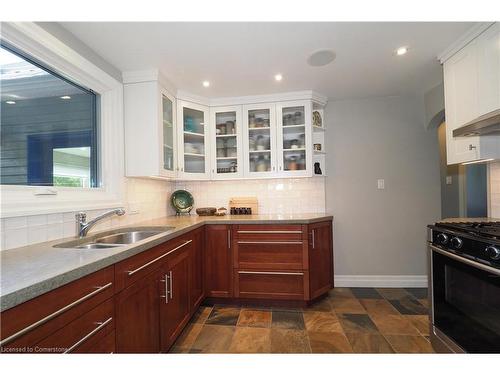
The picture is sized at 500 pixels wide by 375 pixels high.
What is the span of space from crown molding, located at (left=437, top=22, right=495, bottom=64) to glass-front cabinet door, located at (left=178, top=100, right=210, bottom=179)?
233cm

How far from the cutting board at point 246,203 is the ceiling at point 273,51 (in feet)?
4.27

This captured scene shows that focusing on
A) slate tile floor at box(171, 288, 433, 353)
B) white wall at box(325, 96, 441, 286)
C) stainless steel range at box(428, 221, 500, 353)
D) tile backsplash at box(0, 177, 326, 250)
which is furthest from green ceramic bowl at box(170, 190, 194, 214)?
stainless steel range at box(428, 221, 500, 353)

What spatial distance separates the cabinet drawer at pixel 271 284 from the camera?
2363 mm

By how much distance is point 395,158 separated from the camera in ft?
9.61

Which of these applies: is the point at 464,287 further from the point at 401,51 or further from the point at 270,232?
the point at 401,51

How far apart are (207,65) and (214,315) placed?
90.9 inches

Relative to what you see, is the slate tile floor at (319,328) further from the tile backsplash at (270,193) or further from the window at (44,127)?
the window at (44,127)

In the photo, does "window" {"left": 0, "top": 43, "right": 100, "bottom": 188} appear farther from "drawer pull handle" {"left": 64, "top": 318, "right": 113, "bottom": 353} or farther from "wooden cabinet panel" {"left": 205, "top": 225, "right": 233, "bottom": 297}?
"wooden cabinet panel" {"left": 205, "top": 225, "right": 233, "bottom": 297}

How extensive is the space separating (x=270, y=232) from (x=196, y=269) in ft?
2.58

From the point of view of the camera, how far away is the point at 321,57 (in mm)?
2004

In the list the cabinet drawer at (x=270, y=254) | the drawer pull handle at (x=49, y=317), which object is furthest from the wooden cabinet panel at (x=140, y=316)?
the cabinet drawer at (x=270, y=254)

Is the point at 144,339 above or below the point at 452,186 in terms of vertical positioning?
below
